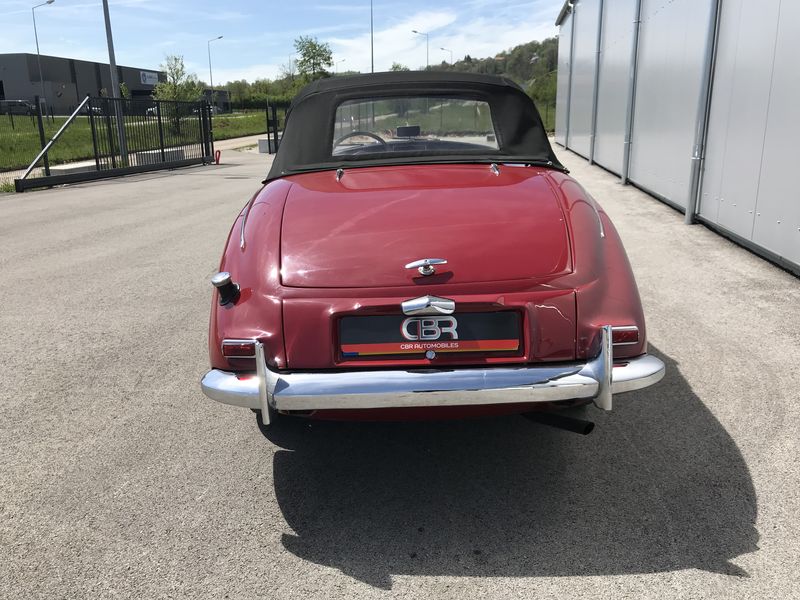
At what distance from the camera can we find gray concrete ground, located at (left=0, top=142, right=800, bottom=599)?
2344 millimetres

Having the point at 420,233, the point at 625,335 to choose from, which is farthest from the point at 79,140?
the point at 625,335

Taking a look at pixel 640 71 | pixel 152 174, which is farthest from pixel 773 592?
pixel 152 174

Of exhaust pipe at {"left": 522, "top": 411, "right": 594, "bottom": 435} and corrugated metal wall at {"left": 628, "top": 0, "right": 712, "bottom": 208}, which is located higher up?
corrugated metal wall at {"left": 628, "top": 0, "right": 712, "bottom": 208}

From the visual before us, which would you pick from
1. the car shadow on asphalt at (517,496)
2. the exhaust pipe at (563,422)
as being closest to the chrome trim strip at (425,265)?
the exhaust pipe at (563,422)

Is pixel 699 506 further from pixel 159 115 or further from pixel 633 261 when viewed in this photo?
pixel 159 115

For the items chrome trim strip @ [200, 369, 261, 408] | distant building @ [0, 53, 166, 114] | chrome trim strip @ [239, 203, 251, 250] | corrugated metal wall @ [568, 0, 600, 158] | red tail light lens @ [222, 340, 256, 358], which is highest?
distant building @ [0, 53, 166, 114]

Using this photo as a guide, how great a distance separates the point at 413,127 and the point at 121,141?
674 inches

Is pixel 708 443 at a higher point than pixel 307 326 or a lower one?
lower

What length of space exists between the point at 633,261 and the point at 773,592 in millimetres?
5253

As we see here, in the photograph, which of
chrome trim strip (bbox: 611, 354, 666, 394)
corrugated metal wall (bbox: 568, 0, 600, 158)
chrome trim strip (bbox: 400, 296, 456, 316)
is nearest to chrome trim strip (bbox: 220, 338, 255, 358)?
chrome trim strip (bbox: 400, 296, 456, 316)

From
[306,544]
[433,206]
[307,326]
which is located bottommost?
[306,544]

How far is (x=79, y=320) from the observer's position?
5371mm

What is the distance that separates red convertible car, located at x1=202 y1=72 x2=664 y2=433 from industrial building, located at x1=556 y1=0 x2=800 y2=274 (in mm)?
4670

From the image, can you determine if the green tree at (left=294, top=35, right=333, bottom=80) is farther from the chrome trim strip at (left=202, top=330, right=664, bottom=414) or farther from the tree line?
the chrome trim strip at (left=202, top=330, right=664, bottom=414)
